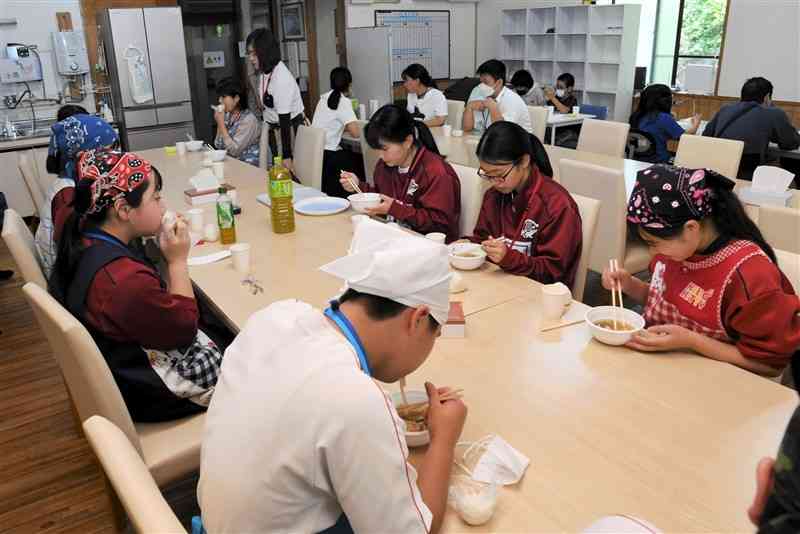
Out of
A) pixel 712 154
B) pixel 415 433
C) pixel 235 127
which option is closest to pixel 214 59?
pixel 235 127

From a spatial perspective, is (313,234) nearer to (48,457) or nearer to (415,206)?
(415,206)

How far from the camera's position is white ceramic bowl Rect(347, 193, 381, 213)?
2797mm

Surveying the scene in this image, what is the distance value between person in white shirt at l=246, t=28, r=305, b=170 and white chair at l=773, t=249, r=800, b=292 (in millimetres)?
3556

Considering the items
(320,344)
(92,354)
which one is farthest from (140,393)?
(320,344)

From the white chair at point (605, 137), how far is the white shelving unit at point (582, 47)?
11.2 ft

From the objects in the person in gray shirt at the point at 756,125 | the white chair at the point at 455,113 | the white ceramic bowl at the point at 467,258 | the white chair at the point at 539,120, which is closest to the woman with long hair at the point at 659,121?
the person in gray shirt at the point at 756,125

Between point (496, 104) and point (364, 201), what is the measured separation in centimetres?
246

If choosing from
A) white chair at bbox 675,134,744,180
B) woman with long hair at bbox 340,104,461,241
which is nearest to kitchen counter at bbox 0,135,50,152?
woman with long hair at bbox 340,104,461,241

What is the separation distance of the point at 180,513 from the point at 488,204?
5.26 ft

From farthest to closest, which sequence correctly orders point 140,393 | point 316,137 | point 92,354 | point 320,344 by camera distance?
point 316,137
point 140,393
point 92,354
point 320,344

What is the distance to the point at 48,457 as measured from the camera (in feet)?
8.01

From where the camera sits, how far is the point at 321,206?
9.77 ft

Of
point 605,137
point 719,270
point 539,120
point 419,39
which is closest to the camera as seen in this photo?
point 719,270

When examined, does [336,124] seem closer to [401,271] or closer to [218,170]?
[218,170]
